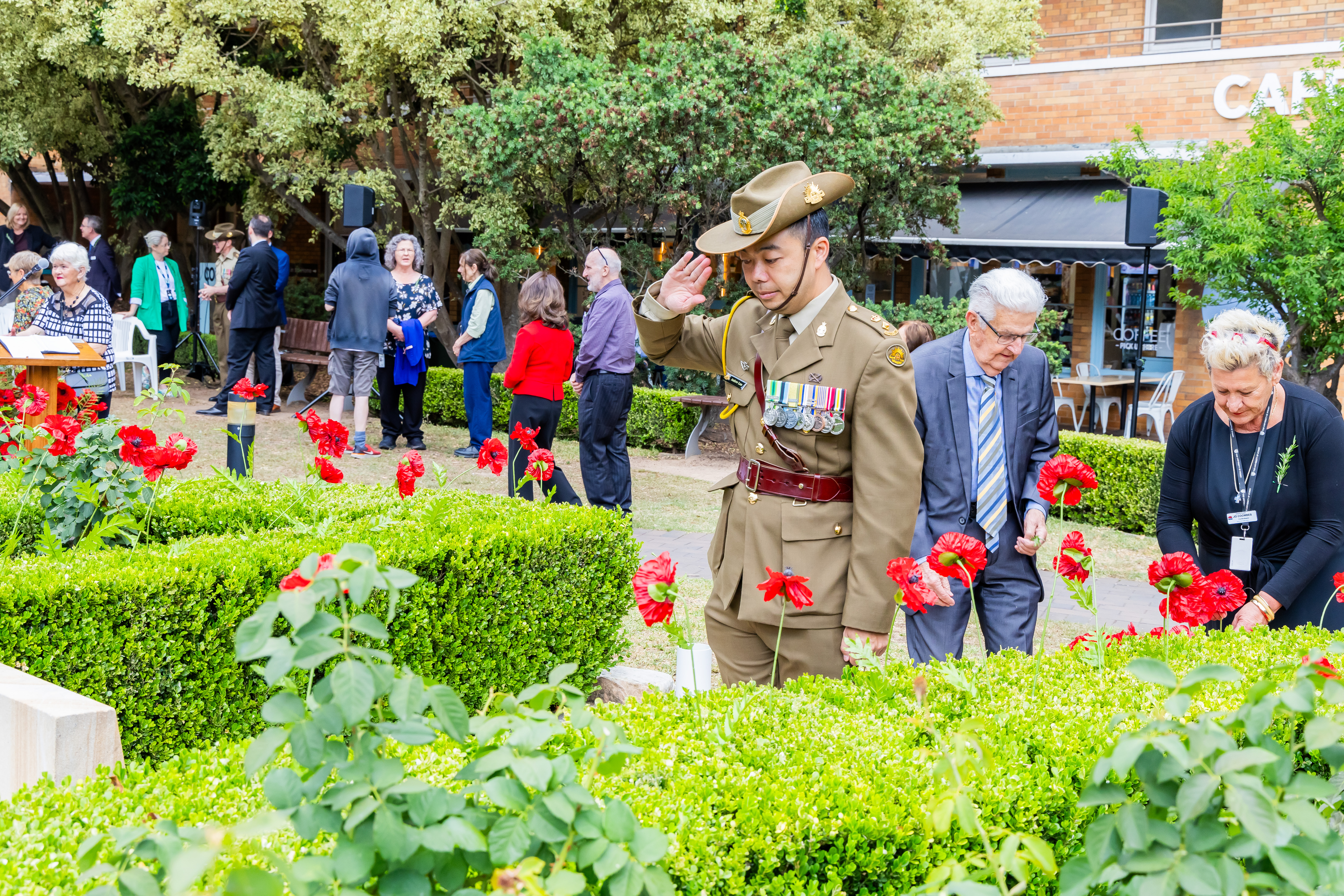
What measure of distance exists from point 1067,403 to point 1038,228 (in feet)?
7.78

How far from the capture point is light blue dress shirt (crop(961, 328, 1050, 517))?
154 inches

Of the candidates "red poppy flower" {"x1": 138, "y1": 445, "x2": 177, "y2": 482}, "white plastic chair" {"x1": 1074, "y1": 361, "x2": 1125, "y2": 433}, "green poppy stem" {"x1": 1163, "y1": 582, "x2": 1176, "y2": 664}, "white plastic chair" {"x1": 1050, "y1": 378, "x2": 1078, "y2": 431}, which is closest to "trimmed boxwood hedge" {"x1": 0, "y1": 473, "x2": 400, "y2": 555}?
"red poppy flower" {"x1": 138, "y1": 445, "x2": 177, "y2": 482}

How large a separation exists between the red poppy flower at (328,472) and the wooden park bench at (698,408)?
745cm

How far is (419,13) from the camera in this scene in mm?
12586

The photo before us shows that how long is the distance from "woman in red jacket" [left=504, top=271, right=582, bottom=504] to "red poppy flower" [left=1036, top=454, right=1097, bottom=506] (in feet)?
15.9

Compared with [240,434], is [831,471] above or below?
above

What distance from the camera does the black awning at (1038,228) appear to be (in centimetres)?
1459

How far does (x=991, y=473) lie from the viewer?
3910mm

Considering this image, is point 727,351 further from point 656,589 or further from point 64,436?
point 64,436

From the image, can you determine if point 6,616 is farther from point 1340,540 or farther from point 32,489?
point 1340,540

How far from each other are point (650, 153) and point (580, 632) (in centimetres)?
819

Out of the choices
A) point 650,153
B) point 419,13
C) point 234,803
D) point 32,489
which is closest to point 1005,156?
point 650,153

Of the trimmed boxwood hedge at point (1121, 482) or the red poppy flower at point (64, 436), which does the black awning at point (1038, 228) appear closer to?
the trimmed boxwood hedge at point (1121, 482)

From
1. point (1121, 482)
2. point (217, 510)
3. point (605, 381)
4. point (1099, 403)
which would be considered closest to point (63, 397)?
point (217, 510)
